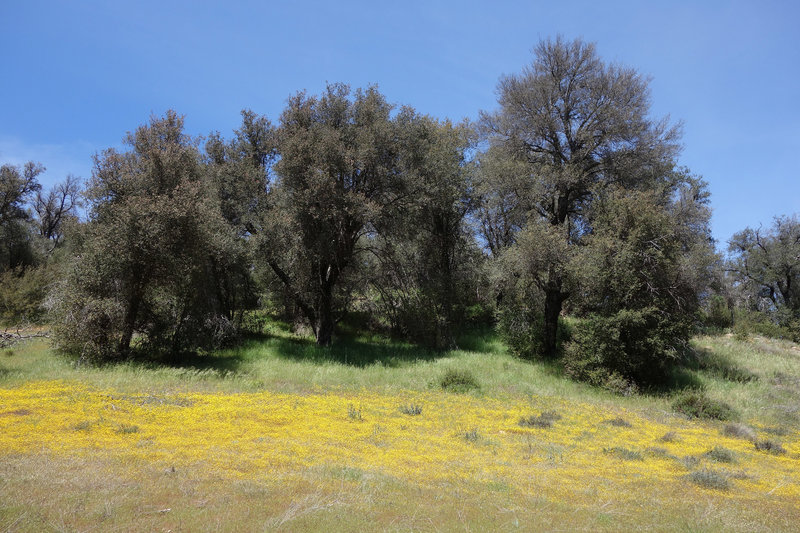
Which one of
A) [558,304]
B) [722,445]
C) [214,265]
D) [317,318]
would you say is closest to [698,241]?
[558,304]

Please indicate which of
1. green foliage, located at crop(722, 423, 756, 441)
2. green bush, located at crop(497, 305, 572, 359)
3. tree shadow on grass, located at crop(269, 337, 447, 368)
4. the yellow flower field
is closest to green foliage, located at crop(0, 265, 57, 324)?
tree shadow on grass, located at crop(269, 337, 447, 368)

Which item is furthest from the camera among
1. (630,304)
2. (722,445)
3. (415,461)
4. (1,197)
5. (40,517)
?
(1,197)

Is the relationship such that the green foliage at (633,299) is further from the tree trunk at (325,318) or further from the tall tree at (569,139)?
the tree trunk at (325,318)

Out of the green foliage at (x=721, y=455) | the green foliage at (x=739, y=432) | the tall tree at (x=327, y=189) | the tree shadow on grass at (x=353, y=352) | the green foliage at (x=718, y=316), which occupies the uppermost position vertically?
the tall tree at (x=327, y=189)

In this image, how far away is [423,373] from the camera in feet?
58.9

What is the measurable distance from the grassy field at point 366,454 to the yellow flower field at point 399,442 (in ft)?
0.17

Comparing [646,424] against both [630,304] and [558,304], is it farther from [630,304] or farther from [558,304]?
[558,304]

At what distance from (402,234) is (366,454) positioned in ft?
49.2

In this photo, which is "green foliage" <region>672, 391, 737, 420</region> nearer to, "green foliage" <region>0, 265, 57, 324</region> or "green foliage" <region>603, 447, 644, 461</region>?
"green foliage" <region>603, 447, 644, 461</region>

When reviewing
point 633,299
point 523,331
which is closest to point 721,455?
point 633,299

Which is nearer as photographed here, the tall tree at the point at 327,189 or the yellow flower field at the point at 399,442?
the yellow flower field at the point at 399,442

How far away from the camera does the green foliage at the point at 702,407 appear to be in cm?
1387

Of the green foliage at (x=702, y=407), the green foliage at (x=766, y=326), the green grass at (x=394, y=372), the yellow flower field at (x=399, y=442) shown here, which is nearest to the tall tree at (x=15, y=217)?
the green grass at (x=394, y=372)

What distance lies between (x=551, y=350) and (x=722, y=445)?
11727mm
